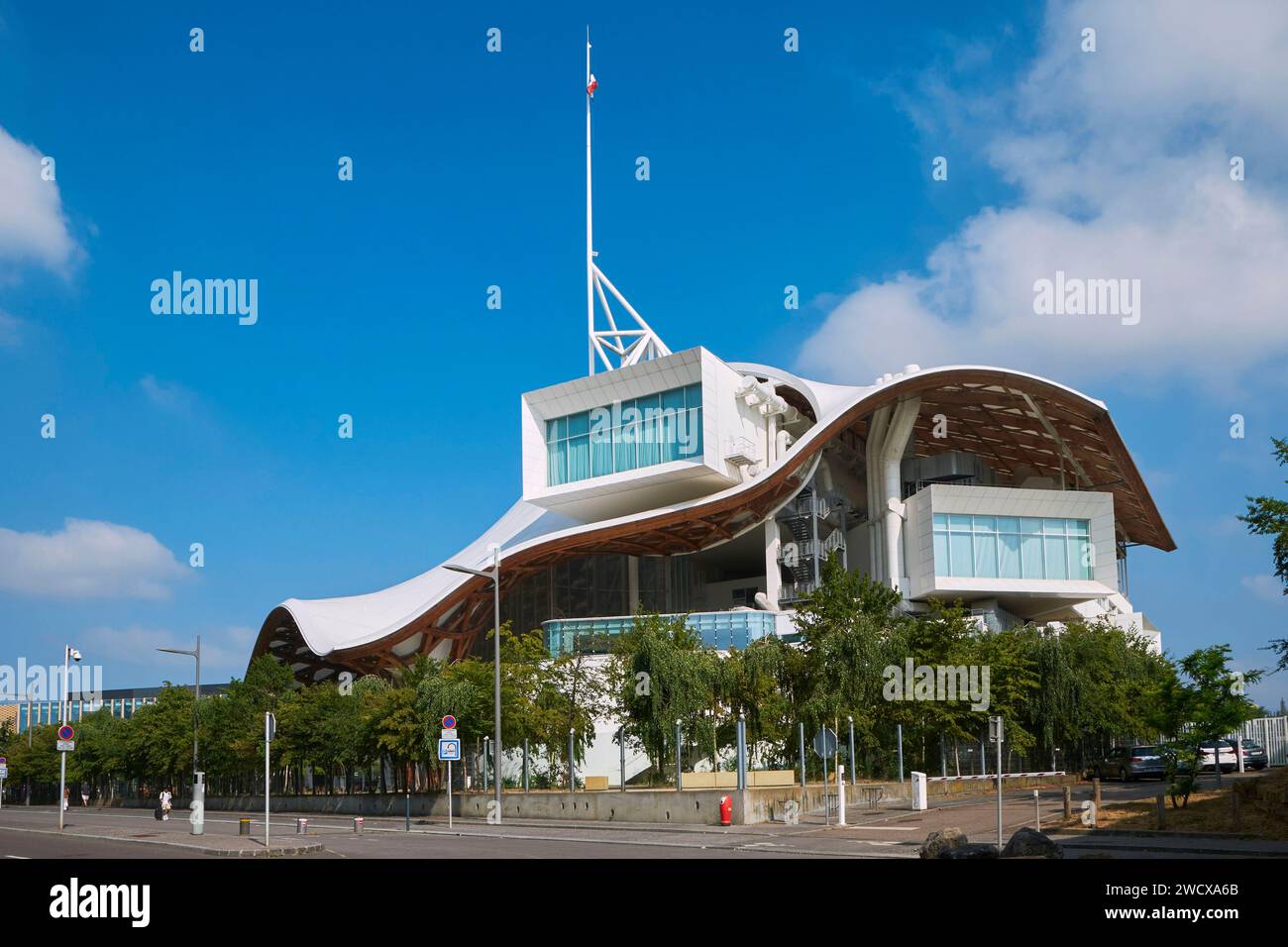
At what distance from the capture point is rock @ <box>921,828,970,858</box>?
1972 cm

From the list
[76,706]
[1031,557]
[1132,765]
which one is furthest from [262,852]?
[76,706]

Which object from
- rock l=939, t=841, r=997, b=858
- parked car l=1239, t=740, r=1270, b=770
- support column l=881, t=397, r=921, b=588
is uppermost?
support column l=881, t=397, r=921, b=588

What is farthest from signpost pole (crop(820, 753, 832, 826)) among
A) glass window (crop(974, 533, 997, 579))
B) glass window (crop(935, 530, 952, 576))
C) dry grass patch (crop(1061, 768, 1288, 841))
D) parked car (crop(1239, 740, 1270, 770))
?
glass window (crop(974, 533, 997, 579))

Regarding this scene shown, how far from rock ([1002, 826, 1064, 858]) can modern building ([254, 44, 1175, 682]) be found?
1419 inches

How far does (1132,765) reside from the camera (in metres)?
44.5

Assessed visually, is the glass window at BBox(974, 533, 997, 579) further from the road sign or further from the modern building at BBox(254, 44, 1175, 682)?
the road sign

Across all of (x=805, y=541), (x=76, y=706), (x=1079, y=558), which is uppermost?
(x=805, y=541)

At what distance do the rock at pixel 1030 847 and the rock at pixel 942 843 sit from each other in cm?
75

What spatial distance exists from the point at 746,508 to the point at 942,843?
4107 cm

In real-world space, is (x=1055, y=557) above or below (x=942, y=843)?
above

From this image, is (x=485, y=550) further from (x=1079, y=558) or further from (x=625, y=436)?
(x=1079, y=558)

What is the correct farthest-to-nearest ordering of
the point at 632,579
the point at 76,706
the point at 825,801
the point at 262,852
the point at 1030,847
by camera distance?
the point at 76,706 < the point at 632,579 < the point at 825,801 < the point at 262,852 < the point at 1030,847
